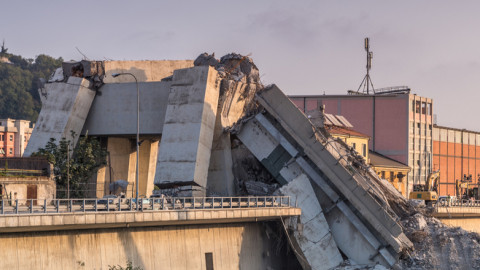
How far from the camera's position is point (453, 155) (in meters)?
107

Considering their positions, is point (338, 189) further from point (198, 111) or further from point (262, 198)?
point (198, 111)

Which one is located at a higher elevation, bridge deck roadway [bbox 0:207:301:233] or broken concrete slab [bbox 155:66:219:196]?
broken concrete slab [bbox 155:66:219:196]

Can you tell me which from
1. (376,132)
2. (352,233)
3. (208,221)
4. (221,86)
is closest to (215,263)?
(208,221)

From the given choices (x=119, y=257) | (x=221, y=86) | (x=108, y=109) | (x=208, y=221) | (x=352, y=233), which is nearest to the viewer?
(x=119, y=257)

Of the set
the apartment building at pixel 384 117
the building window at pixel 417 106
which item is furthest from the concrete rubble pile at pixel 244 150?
the building window at pixel 417 106

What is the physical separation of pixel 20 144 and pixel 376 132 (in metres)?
64.7

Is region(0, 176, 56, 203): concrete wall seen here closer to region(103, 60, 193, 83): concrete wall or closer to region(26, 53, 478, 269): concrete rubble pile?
region(26, 53, 478, 269): concrete rubble pile

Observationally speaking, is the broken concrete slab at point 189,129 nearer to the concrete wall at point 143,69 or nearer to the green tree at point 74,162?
the green tree at point 74,162

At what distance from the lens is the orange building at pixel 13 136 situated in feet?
433

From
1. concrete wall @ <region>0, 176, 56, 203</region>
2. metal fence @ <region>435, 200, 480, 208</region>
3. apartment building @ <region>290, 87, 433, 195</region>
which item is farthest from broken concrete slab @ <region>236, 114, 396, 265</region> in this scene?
apartment building @ <region>290, 87, 433, 195</region>

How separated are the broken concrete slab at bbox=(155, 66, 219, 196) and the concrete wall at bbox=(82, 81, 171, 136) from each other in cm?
448

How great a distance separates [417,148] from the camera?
95.9m

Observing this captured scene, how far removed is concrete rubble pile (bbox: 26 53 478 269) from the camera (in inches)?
1976

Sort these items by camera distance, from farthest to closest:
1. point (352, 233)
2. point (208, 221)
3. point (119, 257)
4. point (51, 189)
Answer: point (352, 233) → point (51, 189) → point (208, 221) → point (119, 257)
